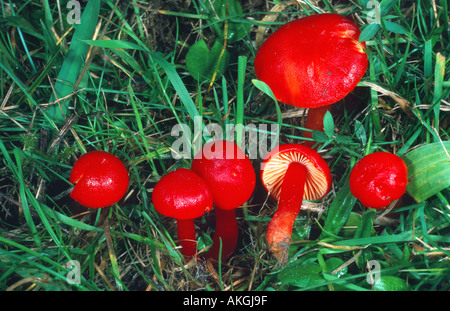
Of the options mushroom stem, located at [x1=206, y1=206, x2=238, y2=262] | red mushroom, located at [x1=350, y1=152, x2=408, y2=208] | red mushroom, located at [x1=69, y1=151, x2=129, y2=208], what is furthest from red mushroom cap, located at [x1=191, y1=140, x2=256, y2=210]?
red mushroom, located at [x1=350, y1=152, x2=408, y2=208]

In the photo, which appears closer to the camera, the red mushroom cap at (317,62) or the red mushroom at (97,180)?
the red mushroom at (97,180)

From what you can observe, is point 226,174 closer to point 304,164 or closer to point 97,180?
point 304,164

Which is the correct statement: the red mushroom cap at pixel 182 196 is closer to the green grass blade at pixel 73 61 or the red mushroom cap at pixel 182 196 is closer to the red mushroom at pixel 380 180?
the red mushroom at pixel 380 180

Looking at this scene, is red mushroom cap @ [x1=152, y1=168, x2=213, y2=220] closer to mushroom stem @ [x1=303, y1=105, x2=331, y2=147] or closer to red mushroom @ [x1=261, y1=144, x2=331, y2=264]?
red mushroom @ [x1=261, y1=144, x2=331, y2=264]

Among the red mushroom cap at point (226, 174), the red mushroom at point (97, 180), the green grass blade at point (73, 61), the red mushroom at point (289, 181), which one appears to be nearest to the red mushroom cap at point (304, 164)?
the red mushroom at point (289, 181)

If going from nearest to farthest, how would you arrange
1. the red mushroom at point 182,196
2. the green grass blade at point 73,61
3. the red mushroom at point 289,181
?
the red mushroom at point 182,196
the red mushroom at point 289,181
the green grass blade at point 73,61

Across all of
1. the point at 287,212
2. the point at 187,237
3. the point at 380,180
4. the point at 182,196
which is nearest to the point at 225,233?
the point at 187,237
